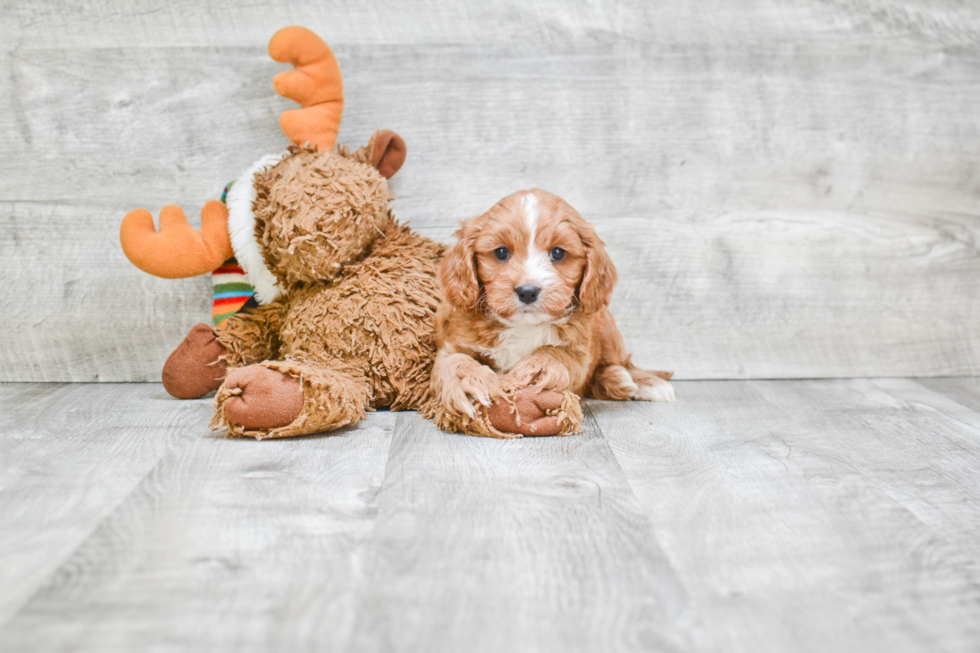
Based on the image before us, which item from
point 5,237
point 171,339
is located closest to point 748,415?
point 171,339

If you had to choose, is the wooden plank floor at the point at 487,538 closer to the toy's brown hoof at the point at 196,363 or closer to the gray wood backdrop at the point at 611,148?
the toy's brown hoof at the point at 196,363

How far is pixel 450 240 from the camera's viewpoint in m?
2.24

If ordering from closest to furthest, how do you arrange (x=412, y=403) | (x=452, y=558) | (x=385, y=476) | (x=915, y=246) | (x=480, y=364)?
1. (x=452, y=558)
2. (x=385, y=476)
3. (x=480, y=364)
4. (x=412, y=403)
5. (x=915, y=246)

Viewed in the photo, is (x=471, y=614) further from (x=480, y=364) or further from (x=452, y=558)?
(x=480, y=364)

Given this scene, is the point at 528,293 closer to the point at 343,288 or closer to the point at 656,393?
the point at 343,288

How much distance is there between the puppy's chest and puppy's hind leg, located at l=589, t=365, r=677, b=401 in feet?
1.07

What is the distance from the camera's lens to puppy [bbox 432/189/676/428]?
5.44ft

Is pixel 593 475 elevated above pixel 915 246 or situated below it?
below

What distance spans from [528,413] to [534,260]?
1.12 ft

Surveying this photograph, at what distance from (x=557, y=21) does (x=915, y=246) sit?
132 centimetres

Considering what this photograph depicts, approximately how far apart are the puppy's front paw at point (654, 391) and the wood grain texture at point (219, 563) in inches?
34.1

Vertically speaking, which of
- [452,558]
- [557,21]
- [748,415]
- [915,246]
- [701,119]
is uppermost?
[557,21]

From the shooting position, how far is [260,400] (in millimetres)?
1601

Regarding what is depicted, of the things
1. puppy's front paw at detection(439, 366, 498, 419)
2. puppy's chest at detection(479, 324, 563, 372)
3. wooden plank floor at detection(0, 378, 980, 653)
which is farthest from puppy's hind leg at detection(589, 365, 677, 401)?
puppy's front paw at detection(439, 366, 498, 419)
